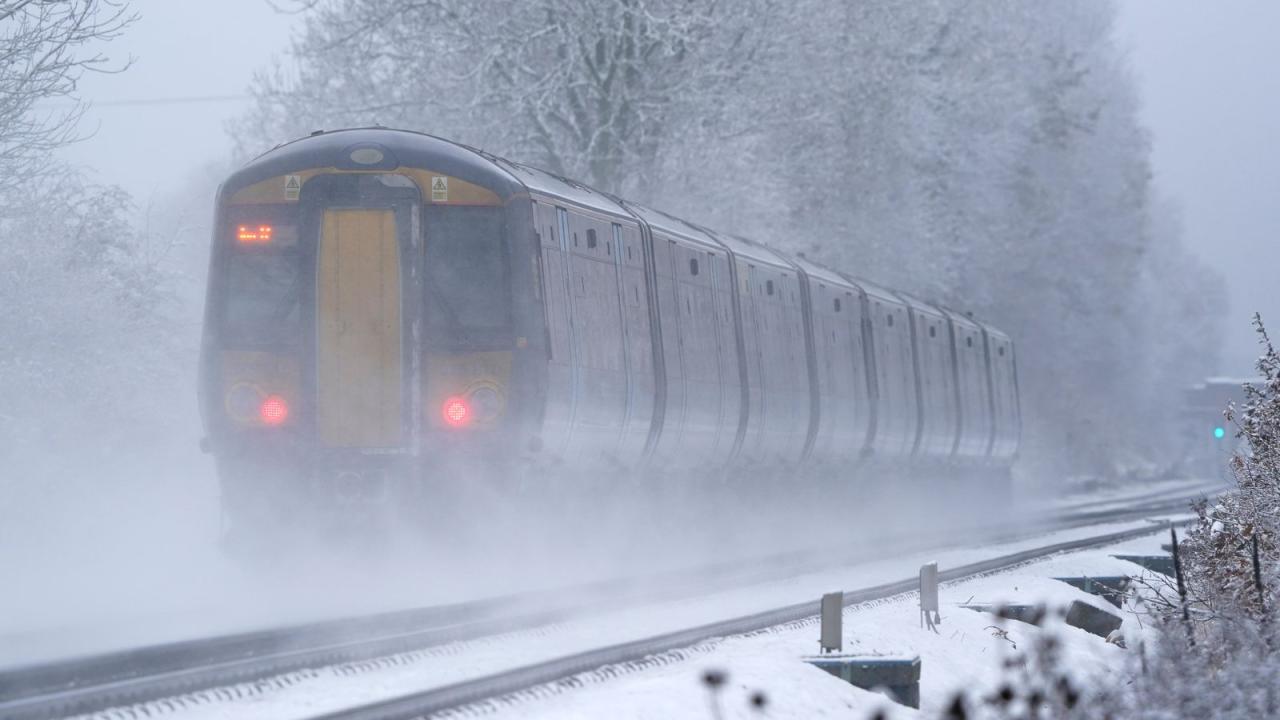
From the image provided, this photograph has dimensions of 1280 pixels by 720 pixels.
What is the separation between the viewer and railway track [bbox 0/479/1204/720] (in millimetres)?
6719

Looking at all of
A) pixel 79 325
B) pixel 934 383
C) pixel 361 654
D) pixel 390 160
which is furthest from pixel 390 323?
pixel 934 383

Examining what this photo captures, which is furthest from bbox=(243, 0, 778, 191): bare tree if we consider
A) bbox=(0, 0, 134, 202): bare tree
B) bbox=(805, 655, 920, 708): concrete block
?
bbox=(805, 655, 920, 708): concrete block

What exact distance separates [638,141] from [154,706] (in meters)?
20.8

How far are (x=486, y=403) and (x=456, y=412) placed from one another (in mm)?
229

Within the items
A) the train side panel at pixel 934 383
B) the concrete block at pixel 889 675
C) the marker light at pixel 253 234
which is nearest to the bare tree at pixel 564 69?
the train side panel at pixel 934 383

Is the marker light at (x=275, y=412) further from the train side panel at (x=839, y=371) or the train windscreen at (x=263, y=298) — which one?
the train side panel at (x=839, y=371)

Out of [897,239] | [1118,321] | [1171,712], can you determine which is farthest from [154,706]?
[1118,321]

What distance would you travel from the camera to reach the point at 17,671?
22.6 feet

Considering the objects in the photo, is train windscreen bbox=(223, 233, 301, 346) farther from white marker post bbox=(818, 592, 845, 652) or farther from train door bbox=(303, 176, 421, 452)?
white marker post bbox=(818, 592, 845, 652)

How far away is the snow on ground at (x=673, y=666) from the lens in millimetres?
7004

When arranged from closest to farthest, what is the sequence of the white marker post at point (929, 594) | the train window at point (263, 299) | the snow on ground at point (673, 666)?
the snow on ground at point (673, 666) < the white marker post at point (929, 594) < the train window at point (263, 299)

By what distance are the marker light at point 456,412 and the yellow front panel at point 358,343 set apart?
0.35 m

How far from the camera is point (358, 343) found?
39.6 ft

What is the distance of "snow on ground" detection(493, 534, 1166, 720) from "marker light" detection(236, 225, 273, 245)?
16.5ft
